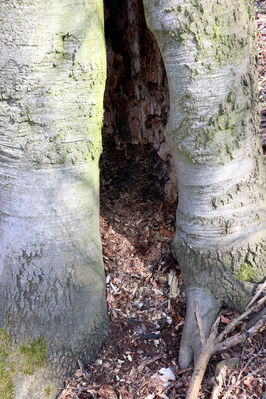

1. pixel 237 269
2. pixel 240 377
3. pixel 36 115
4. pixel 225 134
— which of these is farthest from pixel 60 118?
pixel 240 377

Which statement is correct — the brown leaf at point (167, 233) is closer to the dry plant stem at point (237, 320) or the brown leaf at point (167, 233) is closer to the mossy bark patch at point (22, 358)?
the dry plant stem at point (237, 320)

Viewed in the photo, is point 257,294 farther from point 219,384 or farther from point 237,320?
point 219,384

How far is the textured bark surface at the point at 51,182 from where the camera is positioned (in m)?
2.04

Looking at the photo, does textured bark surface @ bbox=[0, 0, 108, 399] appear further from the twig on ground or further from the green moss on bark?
the green moss on bark

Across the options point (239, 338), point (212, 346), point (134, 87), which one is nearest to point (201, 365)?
point (212, 346)

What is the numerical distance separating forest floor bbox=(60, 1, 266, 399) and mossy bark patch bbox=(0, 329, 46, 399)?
0.73 ft

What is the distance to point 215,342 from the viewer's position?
2.24 metres

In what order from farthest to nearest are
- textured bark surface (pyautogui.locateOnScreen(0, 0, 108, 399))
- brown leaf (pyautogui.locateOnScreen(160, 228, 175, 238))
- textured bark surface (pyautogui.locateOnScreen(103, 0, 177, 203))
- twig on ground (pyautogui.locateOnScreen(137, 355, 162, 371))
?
brown leaf (pyautogui.locateOnScreen(160, 228, 175, 238)) → textured bark surface (pyautogui.locateOnScreen(103, 0, 177, 203)) → twig on ground (pyautogui.locateOnScreen(137, 355, 162, 371)) → textured bark surface (pyautogui.locateOnScreen(0, 0, 108, 399))

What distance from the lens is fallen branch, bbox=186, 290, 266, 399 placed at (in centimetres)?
211

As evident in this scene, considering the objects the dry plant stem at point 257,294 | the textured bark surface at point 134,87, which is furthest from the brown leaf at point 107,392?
the textured bark surface at point 134,87

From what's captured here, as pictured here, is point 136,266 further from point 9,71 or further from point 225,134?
point 9,71

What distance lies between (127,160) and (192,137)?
1.06 meters

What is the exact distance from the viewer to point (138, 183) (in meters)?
3.35

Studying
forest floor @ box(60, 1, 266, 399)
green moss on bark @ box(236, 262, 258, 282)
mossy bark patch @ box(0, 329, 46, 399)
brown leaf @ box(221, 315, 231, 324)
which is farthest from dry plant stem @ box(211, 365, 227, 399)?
mossy bark patch @ box(0, 329, 46, 399)
